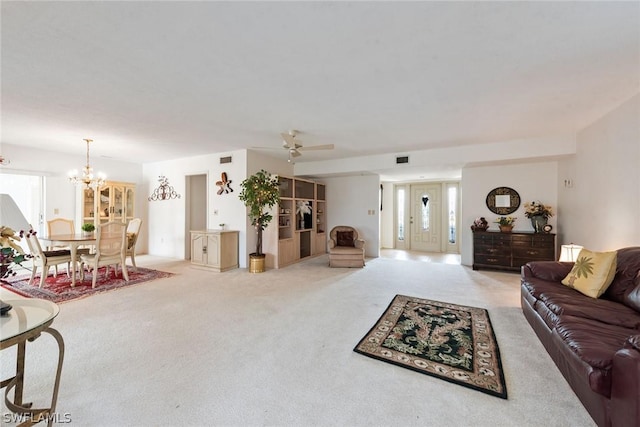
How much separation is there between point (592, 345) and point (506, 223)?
13.4 feet

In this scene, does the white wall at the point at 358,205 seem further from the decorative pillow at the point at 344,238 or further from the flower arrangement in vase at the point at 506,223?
the flower arrangement in vase at the point at 506,223

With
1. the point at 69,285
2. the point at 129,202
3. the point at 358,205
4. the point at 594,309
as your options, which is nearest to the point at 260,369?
the point at 594,309

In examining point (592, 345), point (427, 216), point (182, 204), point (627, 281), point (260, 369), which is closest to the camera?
point (592, 345)

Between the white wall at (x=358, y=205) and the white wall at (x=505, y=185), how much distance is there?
2.01 meters

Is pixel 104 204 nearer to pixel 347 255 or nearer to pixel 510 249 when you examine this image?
pixel 347 255

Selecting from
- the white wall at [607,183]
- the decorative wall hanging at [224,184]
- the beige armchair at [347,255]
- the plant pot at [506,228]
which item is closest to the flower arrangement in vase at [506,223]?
the plant pot at [506,228]

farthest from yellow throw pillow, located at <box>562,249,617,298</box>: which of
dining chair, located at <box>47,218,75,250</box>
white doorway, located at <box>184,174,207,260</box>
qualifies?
dining chair, located at <box>47,218,75,250</box>

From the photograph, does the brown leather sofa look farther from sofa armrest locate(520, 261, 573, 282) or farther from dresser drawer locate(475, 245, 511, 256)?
dresser drawer locate(475, 245, 511, 256)

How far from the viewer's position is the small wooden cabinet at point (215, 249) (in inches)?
198

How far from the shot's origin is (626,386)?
125 centimetres

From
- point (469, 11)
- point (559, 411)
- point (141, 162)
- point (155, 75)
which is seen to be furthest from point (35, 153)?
point (559, 411)

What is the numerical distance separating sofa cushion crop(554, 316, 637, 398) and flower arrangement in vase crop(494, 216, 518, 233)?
3525mm

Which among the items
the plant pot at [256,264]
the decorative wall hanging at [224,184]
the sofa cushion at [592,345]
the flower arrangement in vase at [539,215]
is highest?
the decorative wall hanging at [224,184]

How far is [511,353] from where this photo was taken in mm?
2203
